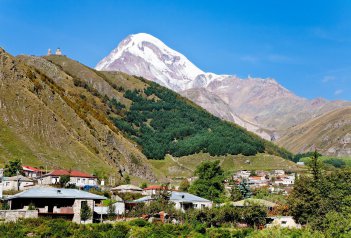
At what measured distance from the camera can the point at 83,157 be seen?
4958 inches

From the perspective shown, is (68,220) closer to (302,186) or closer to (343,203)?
(302,186)

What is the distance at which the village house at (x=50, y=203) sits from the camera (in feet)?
212

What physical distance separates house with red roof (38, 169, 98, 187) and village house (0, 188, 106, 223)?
29.6 m

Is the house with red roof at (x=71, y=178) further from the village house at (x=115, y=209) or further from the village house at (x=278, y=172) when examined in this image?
the village house at (x=278, y=172)

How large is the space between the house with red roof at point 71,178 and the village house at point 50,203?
97.1ft

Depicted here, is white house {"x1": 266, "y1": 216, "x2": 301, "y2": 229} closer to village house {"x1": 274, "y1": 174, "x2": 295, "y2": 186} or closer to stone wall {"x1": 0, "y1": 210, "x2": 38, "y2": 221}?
stone wall {"x1": 0, "y1": 210, "x2": 38, "y2": 221}

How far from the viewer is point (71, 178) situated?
337ft

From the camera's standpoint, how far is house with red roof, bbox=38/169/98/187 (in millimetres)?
97438

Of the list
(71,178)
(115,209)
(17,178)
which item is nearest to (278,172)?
(71,178)

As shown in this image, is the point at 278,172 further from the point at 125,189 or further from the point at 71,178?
the point at 71,178

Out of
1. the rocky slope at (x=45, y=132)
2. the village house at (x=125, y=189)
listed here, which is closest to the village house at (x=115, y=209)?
the village house at (x=125, y=189)

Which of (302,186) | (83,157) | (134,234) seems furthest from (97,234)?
(83,157)

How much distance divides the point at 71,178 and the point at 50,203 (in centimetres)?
3676

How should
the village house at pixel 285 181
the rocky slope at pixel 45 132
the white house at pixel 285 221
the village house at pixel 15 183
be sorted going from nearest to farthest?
the white house at pixel 285 221 < the village house at pixel 15 183 < the rocky slope at pixel 45 132 < the village house at pixel 285 181
